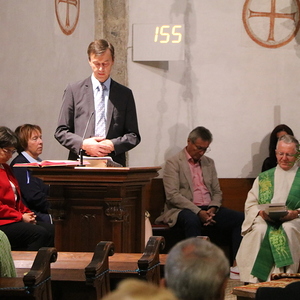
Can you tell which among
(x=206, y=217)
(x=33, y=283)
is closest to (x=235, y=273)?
(x=206, y=217)

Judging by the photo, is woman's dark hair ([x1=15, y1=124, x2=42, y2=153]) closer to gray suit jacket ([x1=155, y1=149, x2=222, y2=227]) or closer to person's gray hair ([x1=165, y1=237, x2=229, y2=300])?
gray suit jacket ([x1=155, y1=149, x2=222, y2=227])

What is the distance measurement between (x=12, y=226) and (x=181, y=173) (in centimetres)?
251

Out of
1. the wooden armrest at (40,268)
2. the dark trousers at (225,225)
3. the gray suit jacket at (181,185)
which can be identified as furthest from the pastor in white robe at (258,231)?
the wooden armrest at (40,268)

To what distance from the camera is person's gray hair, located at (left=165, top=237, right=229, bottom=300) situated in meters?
1.63

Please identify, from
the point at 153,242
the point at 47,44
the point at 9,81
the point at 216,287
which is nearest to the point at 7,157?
the point at 9,81

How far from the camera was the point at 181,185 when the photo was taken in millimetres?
7371

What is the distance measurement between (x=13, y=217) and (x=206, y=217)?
2.32 metres

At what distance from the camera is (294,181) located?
654 centimetres

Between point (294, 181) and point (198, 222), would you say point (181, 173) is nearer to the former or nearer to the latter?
point (198, 222)

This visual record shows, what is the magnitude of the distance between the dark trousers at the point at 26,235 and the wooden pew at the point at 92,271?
150cm

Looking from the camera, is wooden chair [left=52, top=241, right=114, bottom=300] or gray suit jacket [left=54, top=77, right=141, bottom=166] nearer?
wooden chair [left=52, top=241, right=114, bottom=300]

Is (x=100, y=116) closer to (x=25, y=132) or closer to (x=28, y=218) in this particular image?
(x=28, y=218)

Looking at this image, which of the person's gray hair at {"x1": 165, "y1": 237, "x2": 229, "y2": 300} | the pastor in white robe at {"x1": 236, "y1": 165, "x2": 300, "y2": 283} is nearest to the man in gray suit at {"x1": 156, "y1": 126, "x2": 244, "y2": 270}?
the pastor in white robe at {"x1": 236, "y1": 165, "x2": 300, "y2": 283}

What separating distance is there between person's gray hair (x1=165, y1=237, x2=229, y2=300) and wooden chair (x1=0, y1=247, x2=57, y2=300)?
3.69 feet
